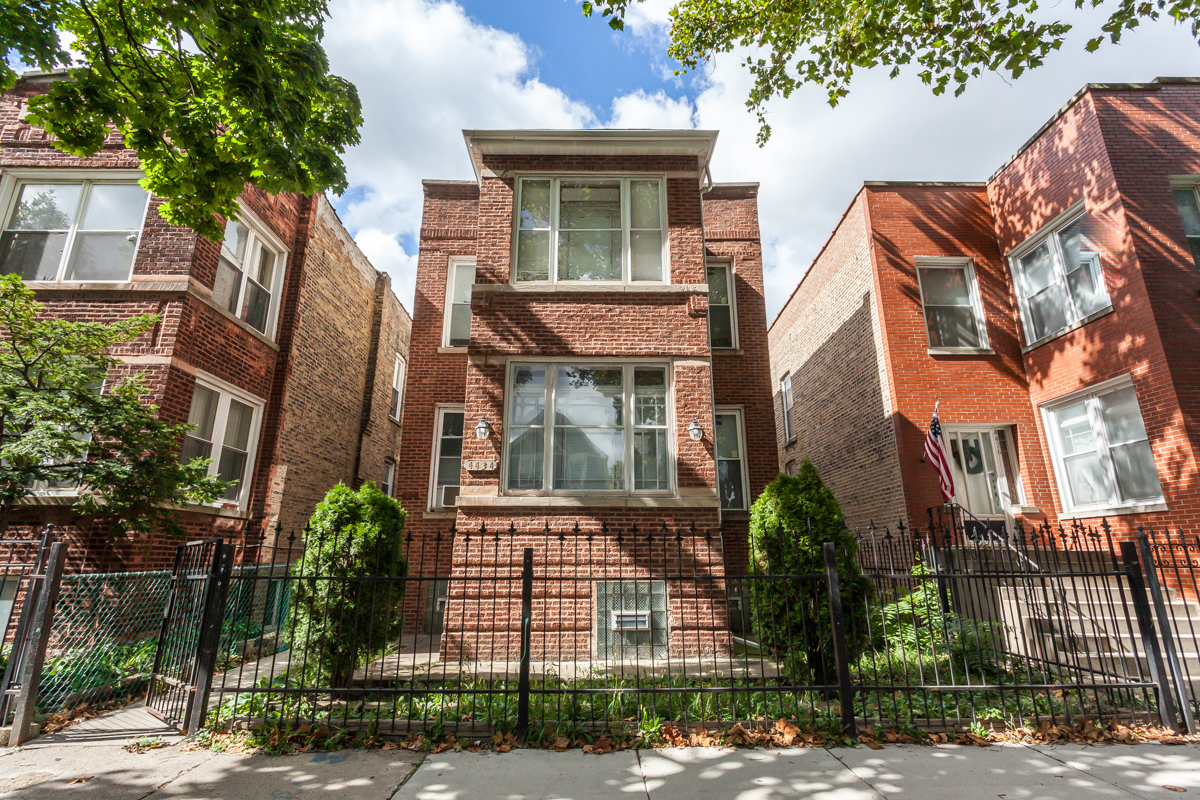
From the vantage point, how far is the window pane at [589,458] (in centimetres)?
859

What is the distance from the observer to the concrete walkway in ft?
13.2

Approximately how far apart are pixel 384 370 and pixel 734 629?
36.1ft

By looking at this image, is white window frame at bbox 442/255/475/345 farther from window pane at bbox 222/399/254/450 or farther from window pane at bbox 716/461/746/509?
window pane at bbox 716/461/746/509

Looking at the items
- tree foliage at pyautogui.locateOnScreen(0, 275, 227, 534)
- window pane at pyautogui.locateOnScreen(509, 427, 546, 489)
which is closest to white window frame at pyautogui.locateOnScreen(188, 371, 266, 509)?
tree foliage at pyautogui.locateOnScreen(0, 275, 227, 534)

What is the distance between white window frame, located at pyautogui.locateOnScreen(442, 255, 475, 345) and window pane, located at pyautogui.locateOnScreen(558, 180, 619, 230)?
3.24 metres

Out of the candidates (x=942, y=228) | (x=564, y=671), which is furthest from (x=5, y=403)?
(x=942, y=228)

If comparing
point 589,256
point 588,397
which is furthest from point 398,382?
point 588,397

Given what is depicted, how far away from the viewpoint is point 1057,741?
5059mm

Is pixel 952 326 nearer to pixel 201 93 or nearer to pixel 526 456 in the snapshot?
pixel 526 456

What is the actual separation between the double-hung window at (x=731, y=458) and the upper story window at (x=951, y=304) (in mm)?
4267

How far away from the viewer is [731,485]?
11.4 m

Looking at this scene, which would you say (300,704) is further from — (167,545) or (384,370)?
(384,370)

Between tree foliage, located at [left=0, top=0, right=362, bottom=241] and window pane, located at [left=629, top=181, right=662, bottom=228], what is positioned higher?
window pane, located at [left=629, top=181, right=662, bottom=228]

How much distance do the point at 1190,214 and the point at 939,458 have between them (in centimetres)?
598
